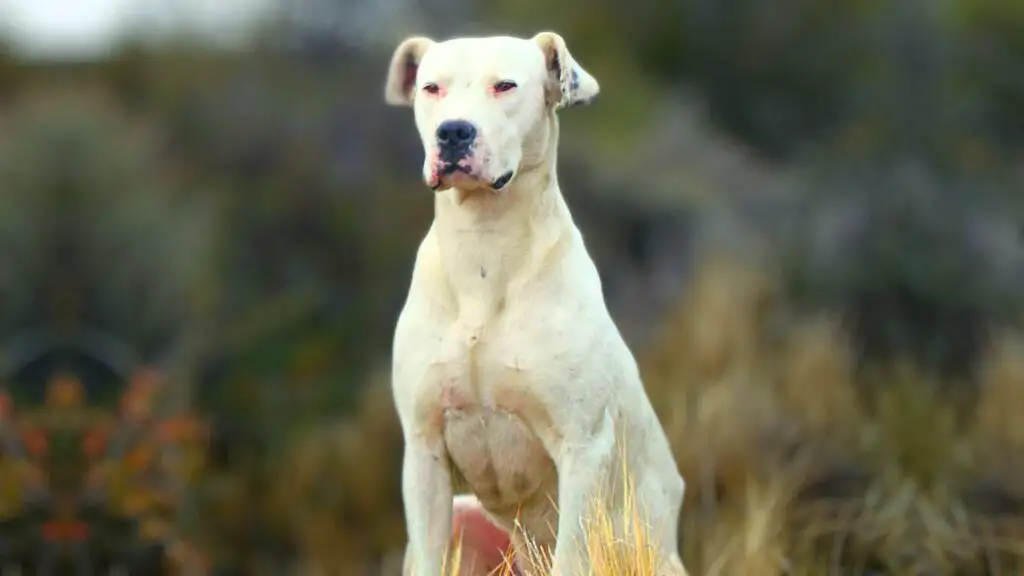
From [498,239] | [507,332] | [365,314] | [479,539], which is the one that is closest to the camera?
[507,332]

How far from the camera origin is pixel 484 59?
4363 millimetres

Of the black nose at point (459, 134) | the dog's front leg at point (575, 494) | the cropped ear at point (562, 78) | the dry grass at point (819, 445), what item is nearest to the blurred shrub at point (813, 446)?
the dry grass at point (819, 445)

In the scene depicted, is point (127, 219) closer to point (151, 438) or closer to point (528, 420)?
point (151, 438)

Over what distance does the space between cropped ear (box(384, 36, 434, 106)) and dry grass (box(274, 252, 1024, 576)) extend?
2589 millimetres

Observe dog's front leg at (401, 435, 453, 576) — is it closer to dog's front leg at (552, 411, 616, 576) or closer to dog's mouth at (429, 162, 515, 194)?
dog's front leg at (552, 411, 616, 576)

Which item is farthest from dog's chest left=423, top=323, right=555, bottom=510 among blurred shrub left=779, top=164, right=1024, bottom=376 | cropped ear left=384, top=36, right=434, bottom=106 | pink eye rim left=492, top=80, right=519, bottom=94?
blurred shrub left=779, top=164, right=1024, bottom=376

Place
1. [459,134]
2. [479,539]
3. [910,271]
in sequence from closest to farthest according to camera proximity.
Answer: [459,134] → [479,539] → [910,271]

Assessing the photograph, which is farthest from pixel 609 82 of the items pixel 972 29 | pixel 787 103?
pixel 972 29

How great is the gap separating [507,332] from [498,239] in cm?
30

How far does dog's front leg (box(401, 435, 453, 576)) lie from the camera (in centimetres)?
454

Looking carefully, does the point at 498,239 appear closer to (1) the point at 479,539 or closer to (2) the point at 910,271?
(1) the point at 479,539

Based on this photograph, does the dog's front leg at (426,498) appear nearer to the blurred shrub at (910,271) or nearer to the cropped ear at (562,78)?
the cropped ear at (562,78)

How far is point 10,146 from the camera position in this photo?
12.0 meters

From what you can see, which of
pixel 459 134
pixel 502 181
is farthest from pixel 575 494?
pixel 459 134
